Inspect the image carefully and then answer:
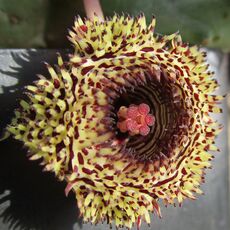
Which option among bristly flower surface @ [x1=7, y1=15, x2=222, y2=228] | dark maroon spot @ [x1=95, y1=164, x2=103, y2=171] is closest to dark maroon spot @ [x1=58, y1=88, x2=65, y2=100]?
bristly flower surface @ [x1=7, y1=15, x2=222, y2=228]

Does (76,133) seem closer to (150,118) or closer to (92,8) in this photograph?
(150,118)

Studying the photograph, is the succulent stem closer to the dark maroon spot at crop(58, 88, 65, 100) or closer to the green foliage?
the green foliage

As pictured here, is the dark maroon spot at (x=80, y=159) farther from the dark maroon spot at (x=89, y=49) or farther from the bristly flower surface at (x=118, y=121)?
the dark maroon spot at (x=89, y=49)

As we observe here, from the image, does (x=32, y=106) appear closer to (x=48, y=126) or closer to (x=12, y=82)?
(x=48, y=126)

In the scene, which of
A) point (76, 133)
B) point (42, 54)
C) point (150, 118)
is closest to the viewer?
point (76, 133)

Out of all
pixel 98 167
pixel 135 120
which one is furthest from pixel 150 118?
pixel 98 167

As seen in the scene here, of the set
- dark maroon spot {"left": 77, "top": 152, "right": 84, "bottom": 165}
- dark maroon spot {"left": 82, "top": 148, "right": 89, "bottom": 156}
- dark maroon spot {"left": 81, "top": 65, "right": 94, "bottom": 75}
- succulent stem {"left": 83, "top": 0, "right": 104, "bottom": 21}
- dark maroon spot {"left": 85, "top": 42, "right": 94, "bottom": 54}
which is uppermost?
succulent stem {"left": 83, "top": 0, "right": 104, "bottom": 21}

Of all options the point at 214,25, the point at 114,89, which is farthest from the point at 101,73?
the point at 214,25
